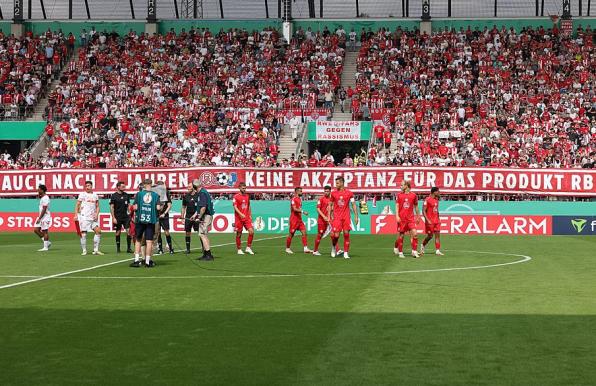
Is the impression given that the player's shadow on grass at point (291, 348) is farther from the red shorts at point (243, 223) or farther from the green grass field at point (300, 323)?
the red shorts at point (243, 223)

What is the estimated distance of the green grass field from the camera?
947 centimetres

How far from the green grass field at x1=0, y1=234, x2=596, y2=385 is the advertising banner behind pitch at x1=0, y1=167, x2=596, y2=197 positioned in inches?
783

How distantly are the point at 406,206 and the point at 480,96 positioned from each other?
1110 inches

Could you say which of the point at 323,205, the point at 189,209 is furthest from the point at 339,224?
the point at 189,209

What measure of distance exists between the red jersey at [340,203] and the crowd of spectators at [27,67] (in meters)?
35.6

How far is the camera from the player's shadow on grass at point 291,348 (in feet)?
30.3

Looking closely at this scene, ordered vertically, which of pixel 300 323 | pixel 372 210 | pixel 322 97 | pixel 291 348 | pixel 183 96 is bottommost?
pixel 372 210

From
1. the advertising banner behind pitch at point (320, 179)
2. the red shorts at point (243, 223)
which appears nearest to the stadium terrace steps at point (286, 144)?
the advertising banner behind pitch at point (320, 179)

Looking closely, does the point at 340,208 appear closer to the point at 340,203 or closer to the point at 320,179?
the point at 340,203

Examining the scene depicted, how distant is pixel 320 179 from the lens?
143ft

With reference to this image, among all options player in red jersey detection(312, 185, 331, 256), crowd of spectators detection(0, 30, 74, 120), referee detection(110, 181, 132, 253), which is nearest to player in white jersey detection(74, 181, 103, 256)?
referee detection(110, 181, 132, 253)

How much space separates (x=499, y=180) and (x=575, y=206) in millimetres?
3712

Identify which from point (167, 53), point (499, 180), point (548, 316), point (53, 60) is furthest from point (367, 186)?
point (548, 316)

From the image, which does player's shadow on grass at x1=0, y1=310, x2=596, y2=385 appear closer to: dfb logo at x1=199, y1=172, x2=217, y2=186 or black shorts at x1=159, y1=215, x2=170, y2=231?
black shorts at x1=159, y1=215, x2=170, y2=231
